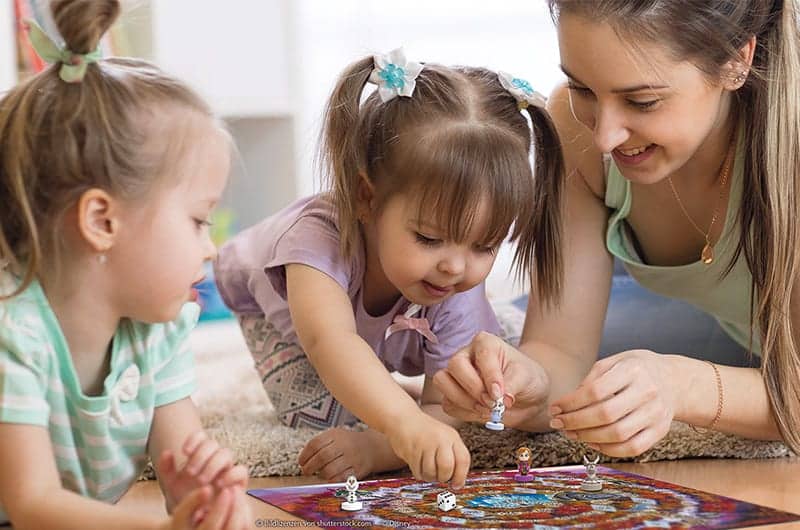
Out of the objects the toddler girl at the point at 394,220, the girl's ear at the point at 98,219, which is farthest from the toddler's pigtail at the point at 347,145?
the girl's ear at the point at 98,219

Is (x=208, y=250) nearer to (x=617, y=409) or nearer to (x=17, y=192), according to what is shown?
(x=17, y=192)

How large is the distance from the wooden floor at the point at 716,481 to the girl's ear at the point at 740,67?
1.51ft

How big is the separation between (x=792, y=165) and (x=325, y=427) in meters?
0.72

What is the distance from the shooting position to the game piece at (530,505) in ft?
3.58

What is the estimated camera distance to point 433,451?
3.65 feet

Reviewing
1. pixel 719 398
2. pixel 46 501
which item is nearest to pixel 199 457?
pixel 46 501

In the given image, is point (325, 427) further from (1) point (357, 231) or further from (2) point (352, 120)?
(2) point (352, 120)

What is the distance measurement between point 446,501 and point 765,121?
24.2 inches

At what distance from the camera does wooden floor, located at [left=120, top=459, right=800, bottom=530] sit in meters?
1.21

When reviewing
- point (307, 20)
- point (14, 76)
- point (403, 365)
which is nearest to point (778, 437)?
point (403, 365)

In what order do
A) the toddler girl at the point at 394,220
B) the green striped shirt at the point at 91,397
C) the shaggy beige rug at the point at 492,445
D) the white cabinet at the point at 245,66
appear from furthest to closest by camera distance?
the white cabinet at the point at 245,66 < the shaggy beige rug at the point at 492,445 < the toddler girl at the point at 394,220 < the green striped shirt at the point at 91,397

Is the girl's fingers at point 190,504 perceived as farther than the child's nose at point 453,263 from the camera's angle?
No

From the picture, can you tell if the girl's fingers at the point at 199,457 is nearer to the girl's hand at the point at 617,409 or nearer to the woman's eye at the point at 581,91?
the girl's hand at the point at 617,409

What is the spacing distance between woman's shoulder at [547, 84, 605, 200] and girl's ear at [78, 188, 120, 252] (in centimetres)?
76
